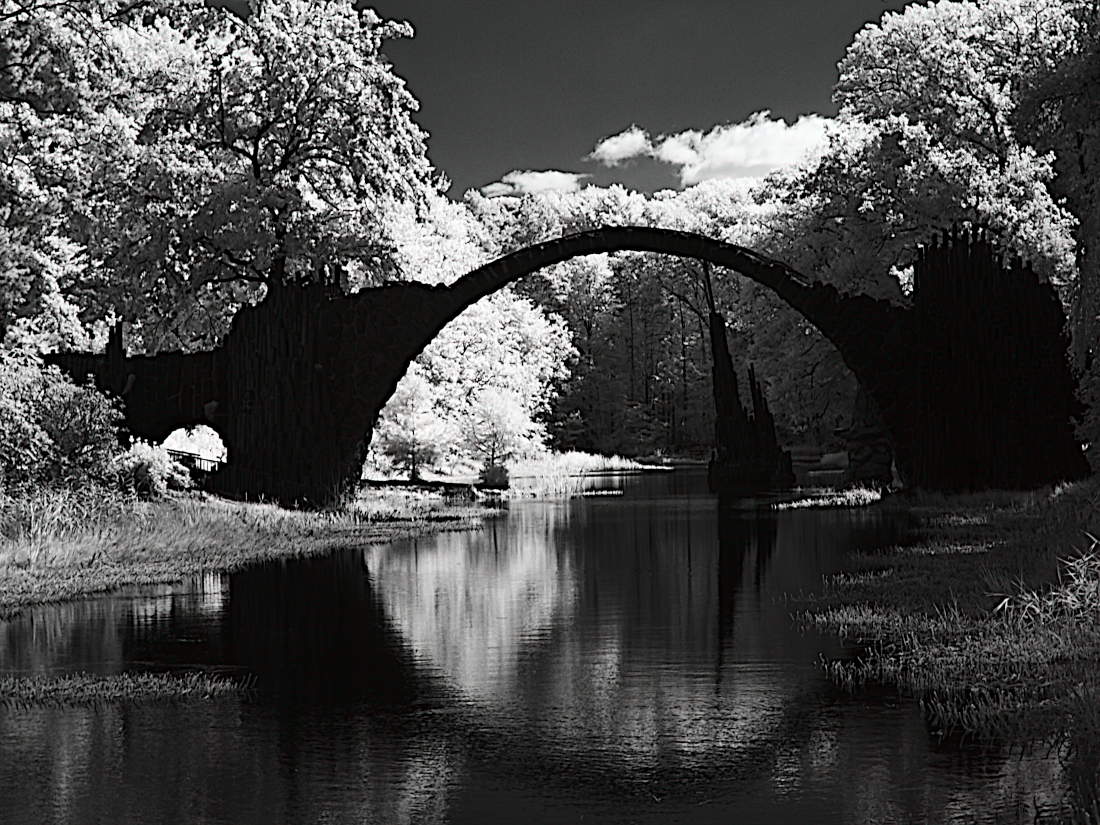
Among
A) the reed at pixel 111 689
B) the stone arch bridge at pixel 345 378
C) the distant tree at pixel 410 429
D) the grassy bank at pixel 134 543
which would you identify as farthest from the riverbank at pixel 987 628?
the distant tree at pixel 410 429

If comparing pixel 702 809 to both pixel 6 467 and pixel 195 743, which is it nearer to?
pixel 195 743

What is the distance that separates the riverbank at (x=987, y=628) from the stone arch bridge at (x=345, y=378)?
8.42 m

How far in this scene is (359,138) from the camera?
31.4 m

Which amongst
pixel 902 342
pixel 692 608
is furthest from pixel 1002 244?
pixel 692 608

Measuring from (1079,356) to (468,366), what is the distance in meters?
30.7

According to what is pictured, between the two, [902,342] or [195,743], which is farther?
[902,342]

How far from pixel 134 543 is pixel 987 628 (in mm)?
11304

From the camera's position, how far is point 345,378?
25.8m

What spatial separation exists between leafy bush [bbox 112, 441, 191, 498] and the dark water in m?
5.83

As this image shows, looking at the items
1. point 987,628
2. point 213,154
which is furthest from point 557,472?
point 987,628

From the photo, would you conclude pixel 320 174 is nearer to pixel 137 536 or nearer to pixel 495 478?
pixel 495 478

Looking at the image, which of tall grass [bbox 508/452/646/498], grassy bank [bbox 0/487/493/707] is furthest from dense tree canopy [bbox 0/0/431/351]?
tall grass [bbox 508/452/646/498]

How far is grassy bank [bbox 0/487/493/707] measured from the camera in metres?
9.22

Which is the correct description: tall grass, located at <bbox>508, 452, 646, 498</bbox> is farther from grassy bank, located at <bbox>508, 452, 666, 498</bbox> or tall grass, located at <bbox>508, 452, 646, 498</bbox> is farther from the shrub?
the shrub
